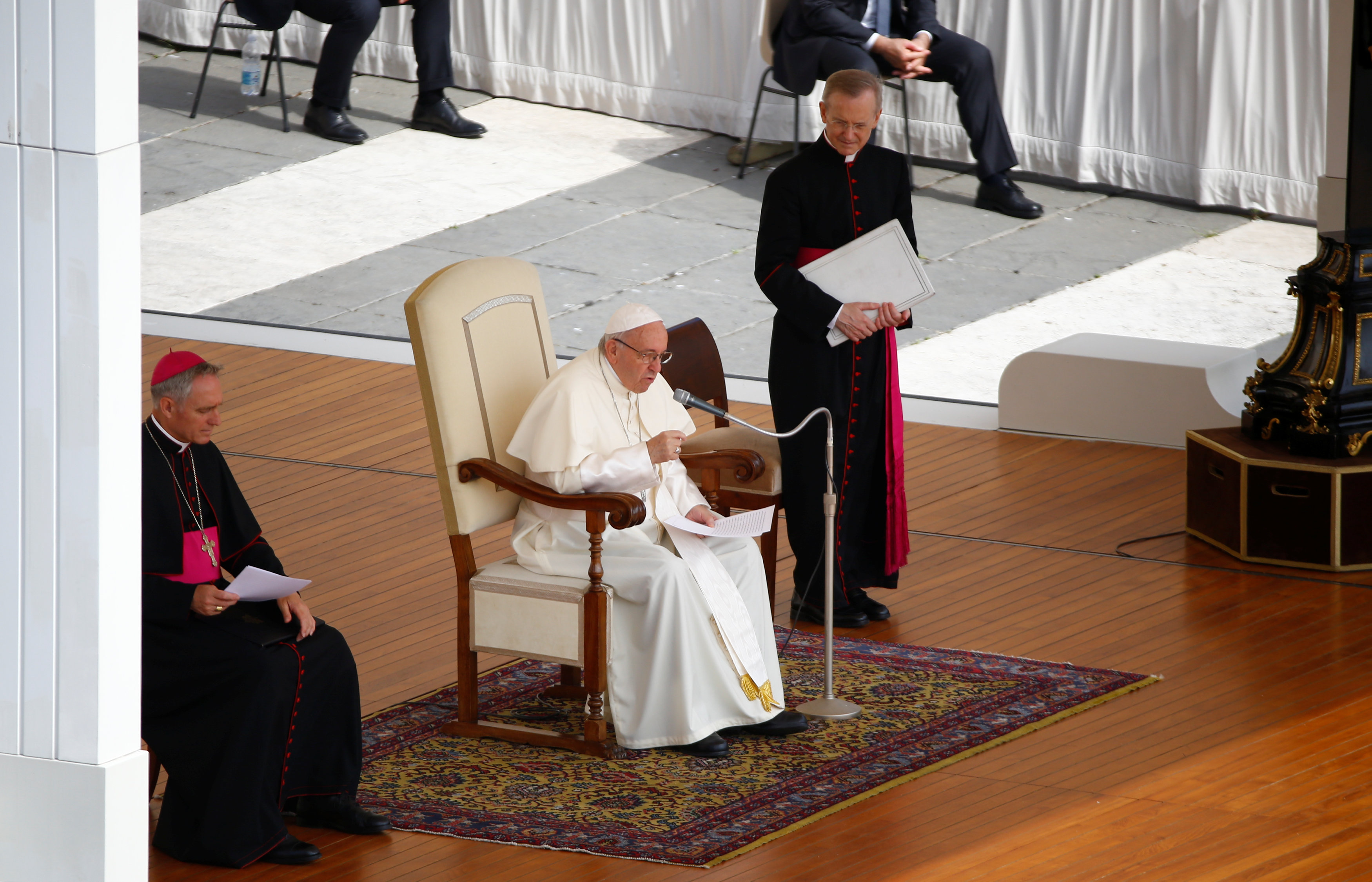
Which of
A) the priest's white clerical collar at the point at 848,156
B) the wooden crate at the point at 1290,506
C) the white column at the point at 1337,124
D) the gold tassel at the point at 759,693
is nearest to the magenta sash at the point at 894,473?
the priest's white clerical collar at the point at 848,156

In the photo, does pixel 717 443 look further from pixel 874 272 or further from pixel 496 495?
pixel 496 495

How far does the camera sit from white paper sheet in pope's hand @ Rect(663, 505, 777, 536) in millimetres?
4758

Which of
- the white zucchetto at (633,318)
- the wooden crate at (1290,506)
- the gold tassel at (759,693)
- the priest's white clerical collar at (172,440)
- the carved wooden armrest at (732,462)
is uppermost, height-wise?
the white zucchetto at (633,318)

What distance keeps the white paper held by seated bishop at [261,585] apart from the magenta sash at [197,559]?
13cm

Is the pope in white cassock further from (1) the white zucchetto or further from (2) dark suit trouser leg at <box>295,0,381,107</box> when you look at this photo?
(2) dark suit trouser leg at <box>295,0,381,107</box>

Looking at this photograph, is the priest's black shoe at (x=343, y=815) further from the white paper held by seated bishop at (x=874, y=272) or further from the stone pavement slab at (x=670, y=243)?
the stone pavement slab at (x=670, y=243)

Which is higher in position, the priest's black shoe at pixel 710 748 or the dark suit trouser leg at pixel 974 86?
the dark suit trouser leg at pixel 974 86

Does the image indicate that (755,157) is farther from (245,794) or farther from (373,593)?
(245,794)

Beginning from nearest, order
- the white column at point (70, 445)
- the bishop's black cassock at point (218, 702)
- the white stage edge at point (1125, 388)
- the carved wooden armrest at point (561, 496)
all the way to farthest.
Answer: the white column at point (70, 445), the bishop's black cassock at point (218, 702), the carved wooden armrest at point (561, 496), the white stage edge at point (1125, 388)

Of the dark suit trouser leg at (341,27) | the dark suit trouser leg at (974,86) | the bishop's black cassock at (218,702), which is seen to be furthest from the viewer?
Result: the dark suit trouser leg at (341,27)

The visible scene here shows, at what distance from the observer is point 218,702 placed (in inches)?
161

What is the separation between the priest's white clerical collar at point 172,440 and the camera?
4230 millimetres

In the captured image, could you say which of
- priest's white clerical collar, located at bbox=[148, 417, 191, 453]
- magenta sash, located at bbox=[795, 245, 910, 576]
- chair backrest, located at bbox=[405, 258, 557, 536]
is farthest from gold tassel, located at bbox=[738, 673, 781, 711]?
priest's white clerical collar, located at bbox=[148, 417, 191, 453]

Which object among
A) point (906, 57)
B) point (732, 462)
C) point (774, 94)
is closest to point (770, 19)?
point (906, 57)
